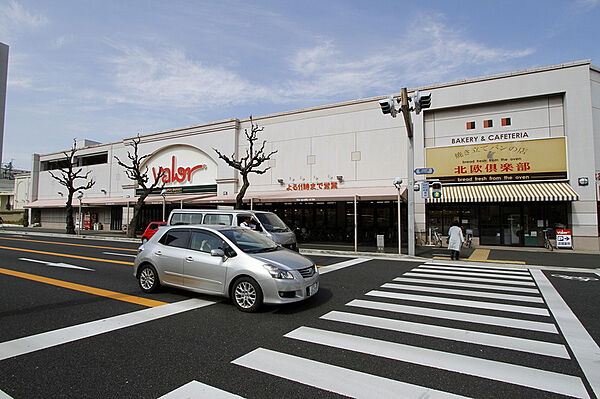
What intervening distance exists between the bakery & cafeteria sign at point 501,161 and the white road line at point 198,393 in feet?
63.7

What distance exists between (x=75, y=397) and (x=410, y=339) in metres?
3.94

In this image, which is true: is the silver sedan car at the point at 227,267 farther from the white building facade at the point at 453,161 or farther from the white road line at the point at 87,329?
the white building facade at the point at 453,161

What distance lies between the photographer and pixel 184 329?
4957mm

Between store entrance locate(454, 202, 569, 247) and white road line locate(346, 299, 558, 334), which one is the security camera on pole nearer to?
store entrance locate(454, 202, 569, 247)

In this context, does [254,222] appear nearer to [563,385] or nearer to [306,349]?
[306,349]

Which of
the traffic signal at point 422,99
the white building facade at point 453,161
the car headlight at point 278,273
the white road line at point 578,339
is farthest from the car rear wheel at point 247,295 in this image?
the white building facade at point 453,161

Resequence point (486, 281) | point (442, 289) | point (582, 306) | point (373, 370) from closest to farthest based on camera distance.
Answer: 1. point (373, 370)
2. point (582, 306)
3. point (442, 289)
4. point (486, 281)

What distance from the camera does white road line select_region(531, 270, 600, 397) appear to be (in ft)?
12.1

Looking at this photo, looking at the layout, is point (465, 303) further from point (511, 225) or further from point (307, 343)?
point (511, 225)

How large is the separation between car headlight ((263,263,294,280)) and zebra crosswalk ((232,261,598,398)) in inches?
34.5

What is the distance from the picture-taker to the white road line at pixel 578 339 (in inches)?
146

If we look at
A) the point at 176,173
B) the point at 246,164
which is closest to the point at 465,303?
the point at 246,164

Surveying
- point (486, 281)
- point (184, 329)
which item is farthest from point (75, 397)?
point (486, 281)

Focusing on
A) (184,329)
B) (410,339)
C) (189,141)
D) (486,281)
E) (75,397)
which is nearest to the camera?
(75,397)
